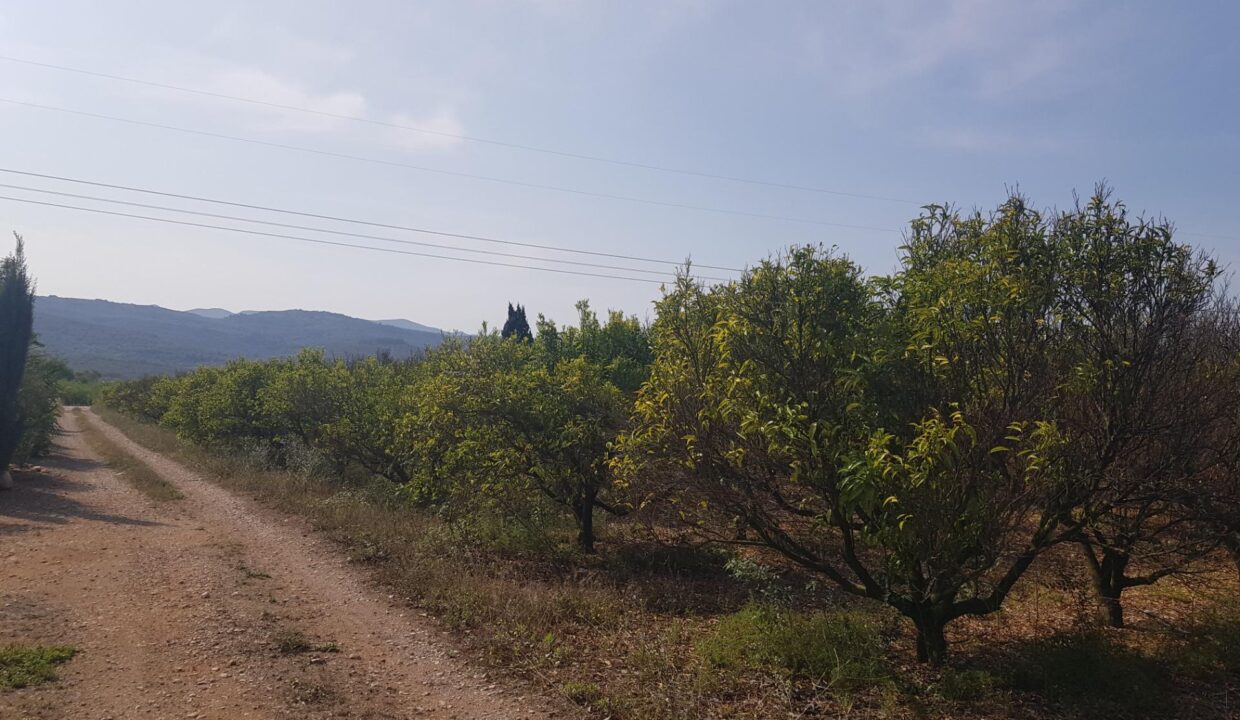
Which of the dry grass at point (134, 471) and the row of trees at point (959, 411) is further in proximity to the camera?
the dry grass at point (134, 471)

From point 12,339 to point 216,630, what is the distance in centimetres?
1758

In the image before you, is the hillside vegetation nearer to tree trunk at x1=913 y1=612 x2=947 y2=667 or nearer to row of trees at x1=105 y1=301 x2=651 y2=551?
tree trunk at x1=913 y1=612 x2=947 y2=667

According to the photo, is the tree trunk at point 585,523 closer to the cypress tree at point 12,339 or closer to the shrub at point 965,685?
the shrub at point 965,685

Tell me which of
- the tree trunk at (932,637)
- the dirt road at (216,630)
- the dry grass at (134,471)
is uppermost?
the tree trunk at (932,637)

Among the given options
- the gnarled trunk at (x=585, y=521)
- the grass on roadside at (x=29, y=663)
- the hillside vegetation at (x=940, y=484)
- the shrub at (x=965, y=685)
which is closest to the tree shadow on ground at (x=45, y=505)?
the grass on roadside at (x=29, y=663)

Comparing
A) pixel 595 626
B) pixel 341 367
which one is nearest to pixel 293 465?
pixel 341 367

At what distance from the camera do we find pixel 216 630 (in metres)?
8.01

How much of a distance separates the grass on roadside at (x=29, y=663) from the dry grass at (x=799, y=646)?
3680 millimetres

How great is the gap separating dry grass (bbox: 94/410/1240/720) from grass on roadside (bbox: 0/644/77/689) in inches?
145

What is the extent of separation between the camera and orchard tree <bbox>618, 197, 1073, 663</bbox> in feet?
18.6

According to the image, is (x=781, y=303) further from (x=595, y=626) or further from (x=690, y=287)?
(x=595, y=626)

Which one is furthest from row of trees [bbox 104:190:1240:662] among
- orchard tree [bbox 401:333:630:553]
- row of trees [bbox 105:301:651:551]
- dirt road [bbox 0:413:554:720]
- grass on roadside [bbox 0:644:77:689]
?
grass on roadside [bbox 0:644:77:689]

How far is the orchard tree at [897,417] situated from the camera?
18.6 feet

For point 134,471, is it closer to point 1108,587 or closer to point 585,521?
point 585,521
